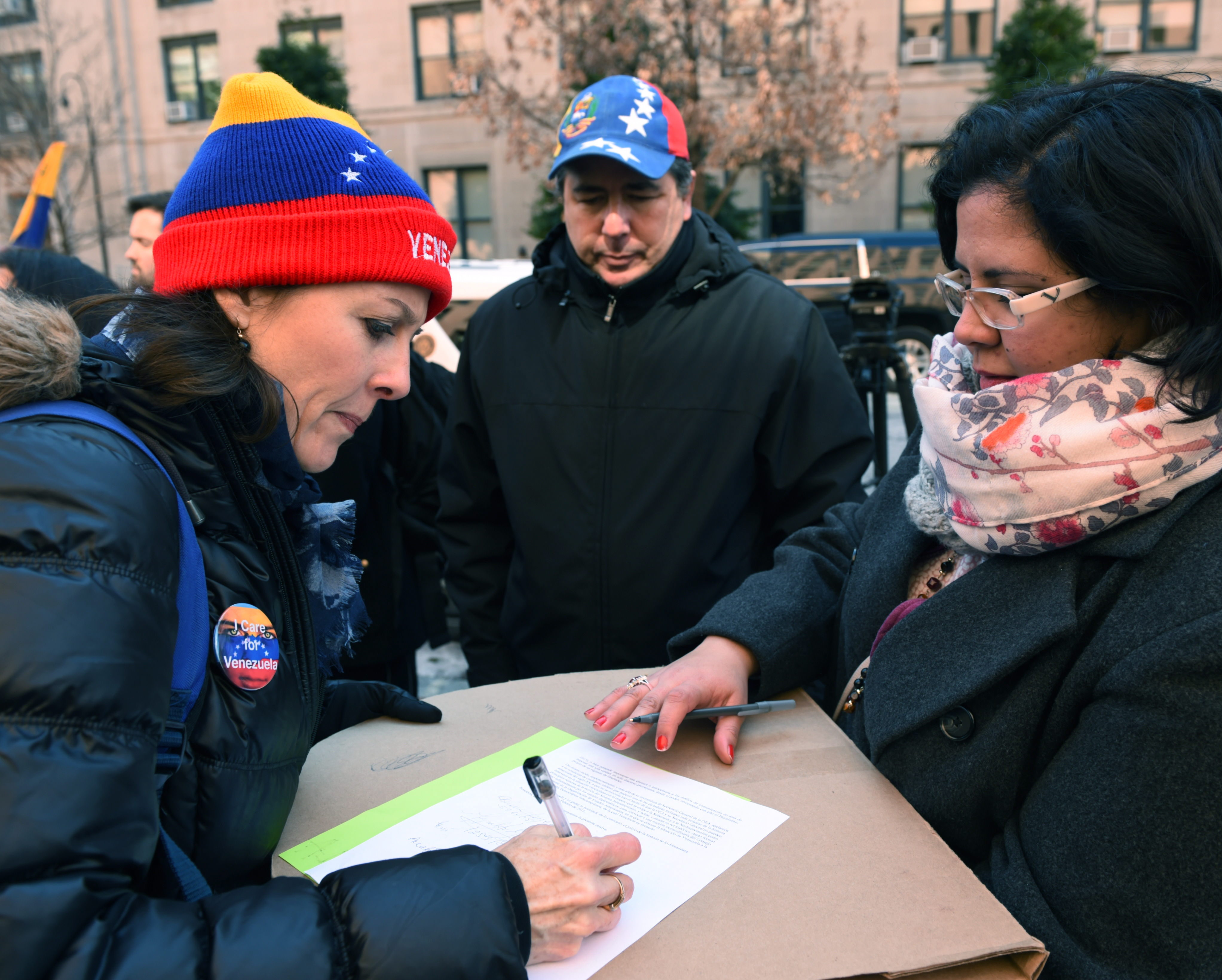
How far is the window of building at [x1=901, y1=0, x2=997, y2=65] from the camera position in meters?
17.0

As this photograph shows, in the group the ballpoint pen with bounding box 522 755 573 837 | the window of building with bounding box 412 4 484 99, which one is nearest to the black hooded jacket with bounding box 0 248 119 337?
the ballpoint pen with bounding box 522 755 573 837

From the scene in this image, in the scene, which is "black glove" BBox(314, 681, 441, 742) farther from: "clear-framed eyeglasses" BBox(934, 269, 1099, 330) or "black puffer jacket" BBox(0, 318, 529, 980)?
"clear-framed eyeglasses" BBox(934, 269, 1099, 330)

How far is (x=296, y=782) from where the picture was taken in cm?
123

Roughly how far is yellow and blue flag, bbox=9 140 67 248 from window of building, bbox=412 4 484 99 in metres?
15.0

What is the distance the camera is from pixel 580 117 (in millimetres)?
2631

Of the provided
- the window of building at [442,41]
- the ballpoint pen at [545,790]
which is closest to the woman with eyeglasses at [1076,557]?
the ballpoint pen at [545,790]

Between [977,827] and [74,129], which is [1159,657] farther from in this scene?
[74,129]

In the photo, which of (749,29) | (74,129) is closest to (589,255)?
(749,29)

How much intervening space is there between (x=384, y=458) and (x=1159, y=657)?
2.54m

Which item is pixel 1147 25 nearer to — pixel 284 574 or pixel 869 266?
pixel 869 266

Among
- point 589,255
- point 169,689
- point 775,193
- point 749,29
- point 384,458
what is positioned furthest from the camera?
point 775,193

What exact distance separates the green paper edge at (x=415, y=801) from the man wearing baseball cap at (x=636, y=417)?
983 mm

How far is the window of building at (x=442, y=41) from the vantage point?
1855cm

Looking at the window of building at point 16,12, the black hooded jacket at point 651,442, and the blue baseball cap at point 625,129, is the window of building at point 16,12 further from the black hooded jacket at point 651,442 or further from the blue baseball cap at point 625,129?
the black hooded jacket at point 651,442
